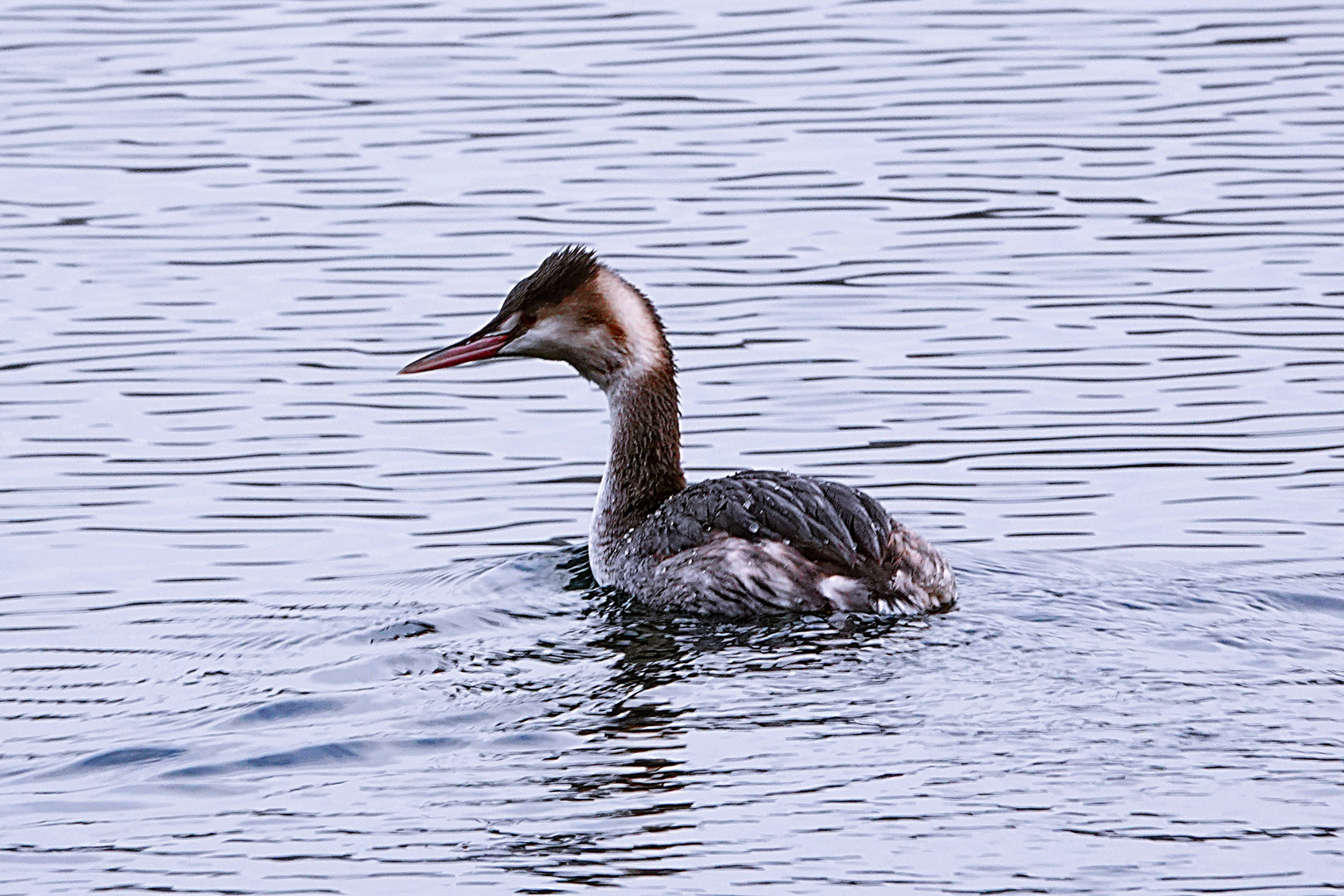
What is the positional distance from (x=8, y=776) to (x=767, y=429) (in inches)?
183

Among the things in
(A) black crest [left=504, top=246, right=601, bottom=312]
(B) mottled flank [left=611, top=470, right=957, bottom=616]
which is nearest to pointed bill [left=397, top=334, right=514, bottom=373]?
(A) black crest [left=504, top=246, right=601, bottom=312]

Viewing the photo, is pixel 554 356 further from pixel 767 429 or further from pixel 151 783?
pixel 151 783

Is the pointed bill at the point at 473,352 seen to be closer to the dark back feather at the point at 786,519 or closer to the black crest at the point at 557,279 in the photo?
the black crest at the point at 557,279

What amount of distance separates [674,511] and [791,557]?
0.75 m

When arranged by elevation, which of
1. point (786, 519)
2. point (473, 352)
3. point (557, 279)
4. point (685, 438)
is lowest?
point (685, 438)

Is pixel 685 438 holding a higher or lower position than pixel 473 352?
lower

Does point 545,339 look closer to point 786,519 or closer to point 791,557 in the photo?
point 786,519

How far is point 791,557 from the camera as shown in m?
8.17

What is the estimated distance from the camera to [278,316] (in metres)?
12.8

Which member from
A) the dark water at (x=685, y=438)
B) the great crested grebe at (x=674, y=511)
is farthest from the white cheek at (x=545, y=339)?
the dark water at (x=685, y=438)

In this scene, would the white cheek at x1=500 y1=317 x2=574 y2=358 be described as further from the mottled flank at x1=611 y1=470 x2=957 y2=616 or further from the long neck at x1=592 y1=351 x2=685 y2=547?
the mottled flank at x1=611 y1=470 x2=957 y2=616

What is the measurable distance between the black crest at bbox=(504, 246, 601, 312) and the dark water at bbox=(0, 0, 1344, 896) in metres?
1.03

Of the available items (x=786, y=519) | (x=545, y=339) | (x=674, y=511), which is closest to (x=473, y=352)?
(x=545, y=339)

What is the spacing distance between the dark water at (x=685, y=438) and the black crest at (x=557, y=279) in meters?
1.03
